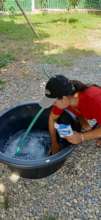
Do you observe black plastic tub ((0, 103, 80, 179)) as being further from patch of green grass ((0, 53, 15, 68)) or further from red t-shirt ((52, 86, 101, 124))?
patch of green grass ((0, 53, 15, 68))

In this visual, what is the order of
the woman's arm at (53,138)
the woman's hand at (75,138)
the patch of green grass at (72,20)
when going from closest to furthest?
the woman's hand at (75,138), the woman's arm at (53,138), the patch of green grass at (72,20)

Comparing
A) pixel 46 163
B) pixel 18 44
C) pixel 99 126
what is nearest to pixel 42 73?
pixel 18 44

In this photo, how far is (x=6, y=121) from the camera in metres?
3.50

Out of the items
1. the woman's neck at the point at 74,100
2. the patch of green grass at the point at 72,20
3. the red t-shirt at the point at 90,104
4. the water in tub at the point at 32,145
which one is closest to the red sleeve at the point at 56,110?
the red t-shirt at the point at 90,104

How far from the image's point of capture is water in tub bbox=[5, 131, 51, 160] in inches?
139

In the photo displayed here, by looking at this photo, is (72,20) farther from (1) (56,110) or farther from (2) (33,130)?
(1) (56,110)

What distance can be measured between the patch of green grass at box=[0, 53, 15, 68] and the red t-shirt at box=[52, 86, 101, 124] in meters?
2.75

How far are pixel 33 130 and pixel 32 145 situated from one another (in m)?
0.15

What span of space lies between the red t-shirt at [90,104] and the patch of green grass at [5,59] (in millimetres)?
2749

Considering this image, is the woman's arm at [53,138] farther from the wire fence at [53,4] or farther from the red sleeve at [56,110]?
the wire fence at [53,4]

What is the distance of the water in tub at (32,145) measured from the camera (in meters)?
3.52

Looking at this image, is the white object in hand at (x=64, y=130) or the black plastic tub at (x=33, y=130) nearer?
the black plastic tub at (x=33, y=130)

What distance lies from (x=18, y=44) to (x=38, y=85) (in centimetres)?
191

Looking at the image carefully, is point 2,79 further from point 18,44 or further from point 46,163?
point 46,163
